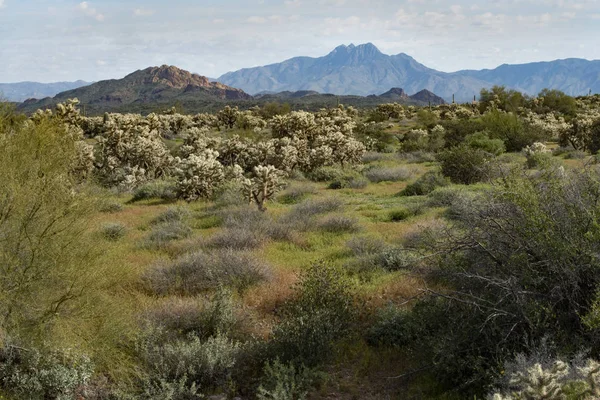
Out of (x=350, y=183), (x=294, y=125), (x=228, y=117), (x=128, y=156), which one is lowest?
(x=350, y=183)

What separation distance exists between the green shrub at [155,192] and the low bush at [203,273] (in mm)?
9311

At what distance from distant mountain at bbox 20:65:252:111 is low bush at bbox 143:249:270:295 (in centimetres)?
14101

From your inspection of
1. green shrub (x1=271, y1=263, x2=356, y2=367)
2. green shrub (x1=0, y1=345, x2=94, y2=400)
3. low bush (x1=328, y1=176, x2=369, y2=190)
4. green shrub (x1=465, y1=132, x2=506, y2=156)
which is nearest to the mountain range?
green shrub (x1=465, y1=132, x2=506, y2=156)

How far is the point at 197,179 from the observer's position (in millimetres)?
17641

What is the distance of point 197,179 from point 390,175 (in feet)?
32.1

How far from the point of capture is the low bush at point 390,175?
2259 centimetres

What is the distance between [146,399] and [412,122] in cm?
5040

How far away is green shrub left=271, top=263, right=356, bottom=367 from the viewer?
6469 millimetres

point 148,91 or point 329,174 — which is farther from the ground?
point 148,91

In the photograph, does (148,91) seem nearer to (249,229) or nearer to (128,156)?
(128,156)

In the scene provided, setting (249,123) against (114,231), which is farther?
(249,123)

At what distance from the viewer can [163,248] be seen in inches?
465

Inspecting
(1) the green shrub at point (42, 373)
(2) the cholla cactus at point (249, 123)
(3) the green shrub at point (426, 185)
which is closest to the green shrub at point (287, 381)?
(1) the green shrub at point (42, 373)

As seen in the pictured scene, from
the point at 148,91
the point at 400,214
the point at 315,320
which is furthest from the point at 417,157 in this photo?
the point at 148,91
